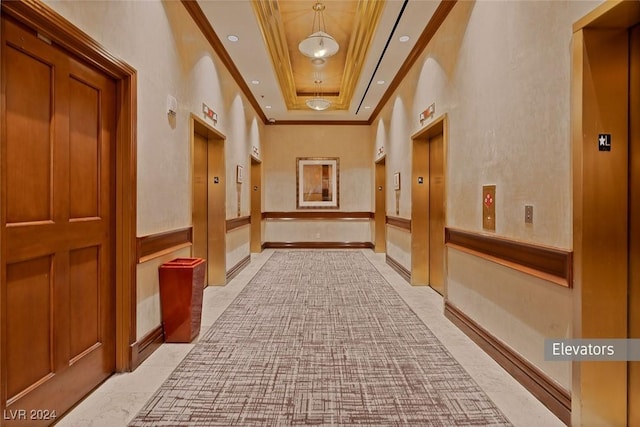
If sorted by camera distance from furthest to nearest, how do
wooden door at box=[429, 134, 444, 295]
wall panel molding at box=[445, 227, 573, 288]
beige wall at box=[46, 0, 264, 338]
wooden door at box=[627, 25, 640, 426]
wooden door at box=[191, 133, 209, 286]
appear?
wooden door at box=[191, 133, 209, 286]
wooden door at box=[429, 134, 444, 295]
beige wall at box=[46, 0, 264, 338]
wall panel molding at box=[445, 227, 573, 288]
wooden door at box=[627, 25, 640, 426]

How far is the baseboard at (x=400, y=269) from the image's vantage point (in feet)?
20.1

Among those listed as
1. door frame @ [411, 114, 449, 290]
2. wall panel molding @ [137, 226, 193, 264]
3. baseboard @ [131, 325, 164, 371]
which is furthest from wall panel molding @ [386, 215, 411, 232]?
baseboard @ [131, 325, 164, 371]

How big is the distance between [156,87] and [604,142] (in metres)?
3.59

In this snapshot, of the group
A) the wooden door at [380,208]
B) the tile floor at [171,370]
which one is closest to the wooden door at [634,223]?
the tile floor at [171,370]

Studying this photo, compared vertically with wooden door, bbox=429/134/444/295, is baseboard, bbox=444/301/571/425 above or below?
below

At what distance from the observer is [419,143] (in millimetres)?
5734

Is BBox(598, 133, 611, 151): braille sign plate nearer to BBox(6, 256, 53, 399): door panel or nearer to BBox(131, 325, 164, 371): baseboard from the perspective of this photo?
BBox(6, 256, 53, 399): door panel

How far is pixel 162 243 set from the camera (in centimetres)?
348

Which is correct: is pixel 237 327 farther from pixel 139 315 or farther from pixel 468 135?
pixel 468 135

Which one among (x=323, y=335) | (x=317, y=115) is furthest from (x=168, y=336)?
(x=317, y=115)

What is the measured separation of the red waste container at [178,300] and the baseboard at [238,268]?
2528 mm

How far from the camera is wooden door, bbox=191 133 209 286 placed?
5.49m

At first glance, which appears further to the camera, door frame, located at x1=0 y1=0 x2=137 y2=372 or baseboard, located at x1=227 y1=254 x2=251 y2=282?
baseboard, located at x1=227 y1=254 x2=251 y2=282

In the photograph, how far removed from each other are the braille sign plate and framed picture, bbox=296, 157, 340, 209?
8407mm
